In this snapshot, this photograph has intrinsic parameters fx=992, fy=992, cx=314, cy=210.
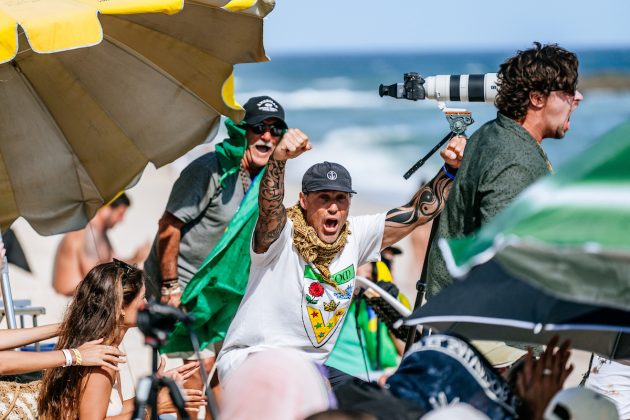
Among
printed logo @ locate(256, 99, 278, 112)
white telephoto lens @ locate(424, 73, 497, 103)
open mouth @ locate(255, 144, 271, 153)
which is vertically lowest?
open mouth @ locate(255, 144, 271, 153)

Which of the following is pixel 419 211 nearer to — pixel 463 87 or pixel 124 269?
pixel 463 87

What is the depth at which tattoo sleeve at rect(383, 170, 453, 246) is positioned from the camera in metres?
4.72

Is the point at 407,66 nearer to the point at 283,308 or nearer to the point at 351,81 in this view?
the point at 351,81

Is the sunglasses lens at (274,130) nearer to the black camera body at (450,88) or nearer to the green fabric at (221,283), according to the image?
the green fabric at (221,283)

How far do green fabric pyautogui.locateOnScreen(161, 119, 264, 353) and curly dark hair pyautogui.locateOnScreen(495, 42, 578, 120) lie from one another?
1.32 meters

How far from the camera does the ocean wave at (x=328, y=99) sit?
5084 centimetres

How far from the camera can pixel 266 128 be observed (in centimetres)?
543

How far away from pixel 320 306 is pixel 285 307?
0.16 m

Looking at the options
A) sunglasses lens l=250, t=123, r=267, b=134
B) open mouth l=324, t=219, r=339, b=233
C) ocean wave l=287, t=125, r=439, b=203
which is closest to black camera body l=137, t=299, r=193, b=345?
open mouth l=324, t=219, r=339, b=233

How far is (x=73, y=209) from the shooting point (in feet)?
17.5

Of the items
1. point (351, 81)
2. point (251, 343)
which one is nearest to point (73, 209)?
point (251, 343)

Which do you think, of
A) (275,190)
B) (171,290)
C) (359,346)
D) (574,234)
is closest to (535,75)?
(275,190)

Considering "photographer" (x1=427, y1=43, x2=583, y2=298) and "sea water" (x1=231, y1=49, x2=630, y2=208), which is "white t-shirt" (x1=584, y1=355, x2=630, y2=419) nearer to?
"photographer" (x1=427, y1=43, x2=583, y2=298)

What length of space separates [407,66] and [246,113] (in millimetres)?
87092
